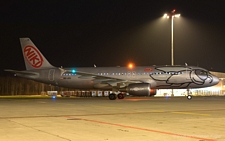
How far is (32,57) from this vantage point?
41875mm

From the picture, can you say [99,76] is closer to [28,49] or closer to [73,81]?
[73,81]

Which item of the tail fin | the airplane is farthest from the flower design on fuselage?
the tail fin

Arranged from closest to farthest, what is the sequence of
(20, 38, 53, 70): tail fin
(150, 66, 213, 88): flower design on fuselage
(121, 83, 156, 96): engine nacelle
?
(121, 83, 156, 96): engine nacelle
(150, 66, 213, 88): flower design on fuselage
(20, 38, 53, 70): tail fin

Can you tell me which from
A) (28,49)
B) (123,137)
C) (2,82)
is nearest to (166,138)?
(123,137)

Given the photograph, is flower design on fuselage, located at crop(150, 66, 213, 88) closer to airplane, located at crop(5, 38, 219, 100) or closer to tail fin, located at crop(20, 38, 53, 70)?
→ airplane, located at crop(5, 38, 219, 100)

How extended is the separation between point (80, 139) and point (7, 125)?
475 cm

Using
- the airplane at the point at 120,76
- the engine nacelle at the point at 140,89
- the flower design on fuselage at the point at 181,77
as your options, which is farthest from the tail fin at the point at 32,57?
Answer: the flower design on fuselage at the point at 181,77

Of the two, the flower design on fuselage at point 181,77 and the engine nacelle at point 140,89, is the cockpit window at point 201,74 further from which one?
the engine nacelle at point 140,89

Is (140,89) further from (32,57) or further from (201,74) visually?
(32,57)

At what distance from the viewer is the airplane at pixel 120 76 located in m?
36.7

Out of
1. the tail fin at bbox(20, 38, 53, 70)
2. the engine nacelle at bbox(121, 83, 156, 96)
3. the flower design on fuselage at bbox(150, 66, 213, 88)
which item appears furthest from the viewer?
the tail fin at bbox(20, 38, 53, 70)

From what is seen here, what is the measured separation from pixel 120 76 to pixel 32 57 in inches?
450

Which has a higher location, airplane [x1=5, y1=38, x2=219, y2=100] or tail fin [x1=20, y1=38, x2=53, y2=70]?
tail fin [x1=20, y1=38, x2=53, y2=70]

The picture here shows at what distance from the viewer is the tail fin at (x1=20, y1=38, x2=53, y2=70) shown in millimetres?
41781
